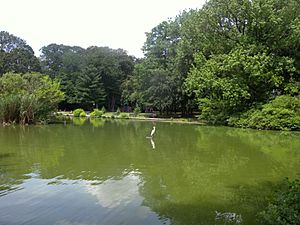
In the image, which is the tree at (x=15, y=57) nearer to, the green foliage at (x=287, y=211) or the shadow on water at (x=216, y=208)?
the shadow on water at (x=216, y=208)

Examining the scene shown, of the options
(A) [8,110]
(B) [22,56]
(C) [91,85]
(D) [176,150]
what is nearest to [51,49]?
(B) [22,56]

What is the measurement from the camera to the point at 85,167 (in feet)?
36.8

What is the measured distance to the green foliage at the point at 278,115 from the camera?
26.9 metres

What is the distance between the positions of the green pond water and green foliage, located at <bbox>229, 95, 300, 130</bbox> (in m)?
11.8

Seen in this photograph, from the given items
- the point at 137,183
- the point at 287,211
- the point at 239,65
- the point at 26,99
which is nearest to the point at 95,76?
the point at 26,99

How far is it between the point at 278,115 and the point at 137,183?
2098cm

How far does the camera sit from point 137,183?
915cm

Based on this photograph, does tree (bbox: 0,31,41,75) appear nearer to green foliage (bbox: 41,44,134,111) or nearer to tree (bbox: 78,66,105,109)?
green foliage (bbox: 41,44,134,111)

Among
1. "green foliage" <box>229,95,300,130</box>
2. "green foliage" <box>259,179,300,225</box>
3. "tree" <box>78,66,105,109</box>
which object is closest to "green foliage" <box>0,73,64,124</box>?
"green foliage" <box>229,95,300,130</box>

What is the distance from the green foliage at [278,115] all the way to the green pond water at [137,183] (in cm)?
1179

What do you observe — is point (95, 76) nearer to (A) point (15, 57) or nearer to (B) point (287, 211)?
(A) point (15, 57)

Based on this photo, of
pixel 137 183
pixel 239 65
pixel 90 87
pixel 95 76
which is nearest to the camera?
pixel 137 183

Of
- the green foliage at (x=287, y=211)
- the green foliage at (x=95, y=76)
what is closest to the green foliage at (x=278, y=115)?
the green foliage at (x=287, y=211)

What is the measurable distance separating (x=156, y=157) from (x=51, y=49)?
75.0 m
